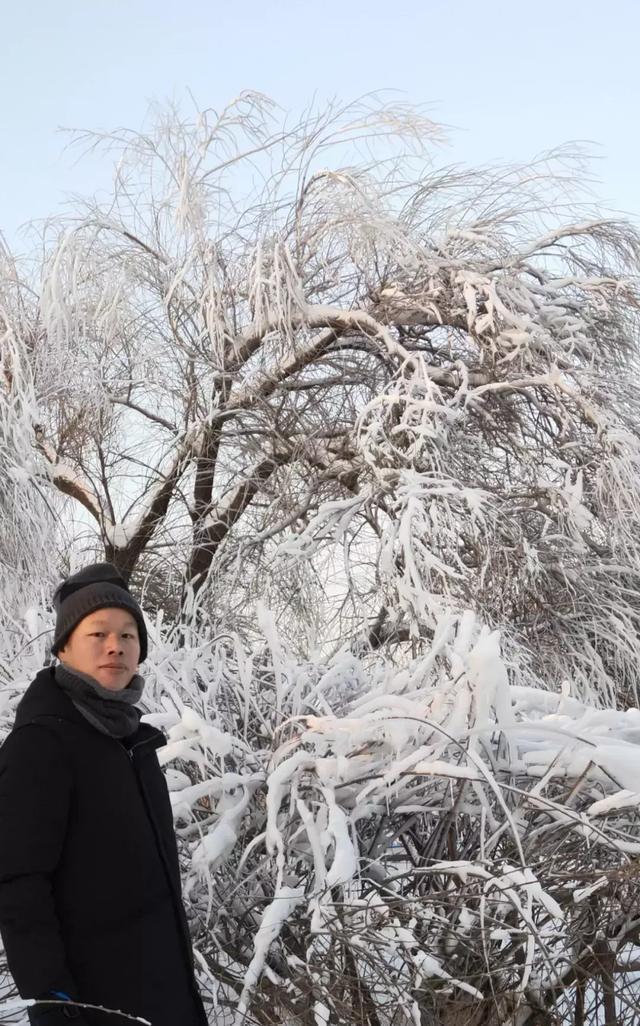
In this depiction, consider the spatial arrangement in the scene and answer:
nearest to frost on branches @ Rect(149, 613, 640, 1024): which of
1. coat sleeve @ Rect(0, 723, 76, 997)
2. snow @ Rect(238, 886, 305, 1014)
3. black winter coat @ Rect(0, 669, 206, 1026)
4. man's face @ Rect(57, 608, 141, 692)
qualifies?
snow @ Rect(238, 886, 305, 1014)

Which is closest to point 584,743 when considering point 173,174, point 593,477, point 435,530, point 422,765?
point 422,765

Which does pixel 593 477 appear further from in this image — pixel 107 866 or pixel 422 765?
pixel 107 866

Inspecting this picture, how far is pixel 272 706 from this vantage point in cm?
355

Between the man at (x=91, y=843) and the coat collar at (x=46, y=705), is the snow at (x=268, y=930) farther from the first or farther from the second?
the coat collar at (x=46, y=705)

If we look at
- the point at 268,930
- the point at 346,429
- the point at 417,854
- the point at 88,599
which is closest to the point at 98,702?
the point at 88,599

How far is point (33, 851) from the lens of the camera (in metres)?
2.10

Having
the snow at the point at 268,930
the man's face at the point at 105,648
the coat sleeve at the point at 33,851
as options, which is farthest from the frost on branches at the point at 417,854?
the coat sleeve at the point at 33,851

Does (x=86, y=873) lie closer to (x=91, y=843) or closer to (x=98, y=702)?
(x=91, y=843)

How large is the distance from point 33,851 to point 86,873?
0.14 m

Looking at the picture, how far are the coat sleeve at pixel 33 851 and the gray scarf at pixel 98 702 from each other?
104mm

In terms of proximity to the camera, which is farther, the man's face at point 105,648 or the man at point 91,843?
the man's face at point 105,648

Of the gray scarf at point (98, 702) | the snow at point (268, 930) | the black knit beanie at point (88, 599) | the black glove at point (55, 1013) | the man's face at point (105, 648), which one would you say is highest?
the black knit beanie at point (88, 599)

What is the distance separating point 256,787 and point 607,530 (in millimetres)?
6434

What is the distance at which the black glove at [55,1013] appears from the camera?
207 cm
